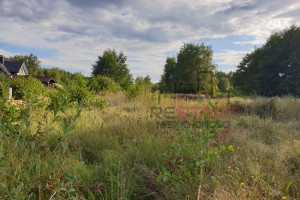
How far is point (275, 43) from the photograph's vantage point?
15812 millimetres

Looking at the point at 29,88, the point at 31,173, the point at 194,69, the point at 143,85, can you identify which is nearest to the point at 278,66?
the point at 194,69

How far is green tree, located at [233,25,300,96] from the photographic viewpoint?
1434 cm

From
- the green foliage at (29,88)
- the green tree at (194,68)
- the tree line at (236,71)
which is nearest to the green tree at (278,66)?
the tree line at (236,71)

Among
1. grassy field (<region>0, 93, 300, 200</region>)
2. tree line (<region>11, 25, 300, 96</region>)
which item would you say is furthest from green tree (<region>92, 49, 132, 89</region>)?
grassy field (<region>0, 93, 300, 200</region>)

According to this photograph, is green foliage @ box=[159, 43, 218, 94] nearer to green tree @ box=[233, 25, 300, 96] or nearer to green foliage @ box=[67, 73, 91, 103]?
green tree @ box=[233, 25, 300, 96]

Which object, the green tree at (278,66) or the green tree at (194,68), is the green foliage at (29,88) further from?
the green tree at (194,68)

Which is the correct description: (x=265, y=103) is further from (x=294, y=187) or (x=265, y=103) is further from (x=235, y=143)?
(x=294, y=187)

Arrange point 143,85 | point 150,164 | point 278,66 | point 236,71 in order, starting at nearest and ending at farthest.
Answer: point 150,164, point 143,85, point 278,66, point 236,71

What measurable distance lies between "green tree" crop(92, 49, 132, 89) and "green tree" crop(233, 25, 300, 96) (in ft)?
42.9

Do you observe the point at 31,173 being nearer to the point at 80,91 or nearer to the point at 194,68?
the point at 80,91

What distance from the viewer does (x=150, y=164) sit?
2.56 meters

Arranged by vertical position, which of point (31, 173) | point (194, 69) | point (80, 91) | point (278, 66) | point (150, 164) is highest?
point (194, 69)

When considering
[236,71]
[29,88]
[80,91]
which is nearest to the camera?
[29,88]

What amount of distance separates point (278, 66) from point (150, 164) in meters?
16.6
